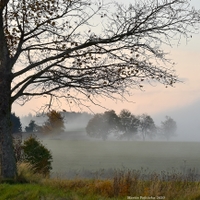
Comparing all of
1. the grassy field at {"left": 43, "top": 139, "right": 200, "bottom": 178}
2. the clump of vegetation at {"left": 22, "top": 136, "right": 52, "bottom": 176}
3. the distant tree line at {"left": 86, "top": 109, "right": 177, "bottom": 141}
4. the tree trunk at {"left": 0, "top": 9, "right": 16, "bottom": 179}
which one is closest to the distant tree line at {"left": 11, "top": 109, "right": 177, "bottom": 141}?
the distant tree line at {"left": 86, "top": 109, "right": 177, "bottom": 141}

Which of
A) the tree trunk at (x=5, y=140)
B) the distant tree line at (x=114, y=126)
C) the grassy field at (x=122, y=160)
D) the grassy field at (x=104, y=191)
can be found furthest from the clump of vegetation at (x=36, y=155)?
the distant tree line at (x=114, y=126)

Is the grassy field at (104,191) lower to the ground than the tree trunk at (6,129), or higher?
lower

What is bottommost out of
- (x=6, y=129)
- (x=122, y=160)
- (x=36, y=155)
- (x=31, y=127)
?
(x=122, y=160)

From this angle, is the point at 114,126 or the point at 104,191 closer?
the point at 104,191

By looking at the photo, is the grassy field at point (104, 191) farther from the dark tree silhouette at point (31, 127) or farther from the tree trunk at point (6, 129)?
the dark tree silhouette at point (31, 127)

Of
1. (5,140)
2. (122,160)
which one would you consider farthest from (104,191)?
(122,160)

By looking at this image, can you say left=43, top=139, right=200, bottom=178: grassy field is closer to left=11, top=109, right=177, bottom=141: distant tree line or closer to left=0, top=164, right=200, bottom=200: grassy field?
left=0, top=164, right=200, bottom=200: grassy field

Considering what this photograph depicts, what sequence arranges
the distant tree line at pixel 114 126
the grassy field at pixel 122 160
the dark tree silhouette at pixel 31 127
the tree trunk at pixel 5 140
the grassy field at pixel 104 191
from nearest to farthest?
the grassy field at pixel 104 191, the tree trunk at pixel 5 140, the grassy field at pixel 122 160, the dark tree silhouette at pixel 31 127, the distant tree line at pixel 114 126

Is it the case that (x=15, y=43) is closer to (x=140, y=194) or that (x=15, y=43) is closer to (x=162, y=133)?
(x=140, y=194)

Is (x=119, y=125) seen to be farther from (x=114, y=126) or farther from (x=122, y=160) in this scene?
(x=122, y=160)

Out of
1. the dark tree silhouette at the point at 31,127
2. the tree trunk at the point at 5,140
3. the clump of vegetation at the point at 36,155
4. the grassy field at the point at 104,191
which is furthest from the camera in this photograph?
the dark tree silhouette at the point at 31,127

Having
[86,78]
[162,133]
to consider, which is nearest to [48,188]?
[86,78]

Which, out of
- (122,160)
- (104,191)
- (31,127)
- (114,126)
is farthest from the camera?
(114,126)

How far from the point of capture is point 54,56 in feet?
41.7
